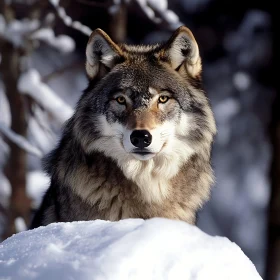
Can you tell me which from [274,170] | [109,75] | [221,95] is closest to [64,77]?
[221,95]

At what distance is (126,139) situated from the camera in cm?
451

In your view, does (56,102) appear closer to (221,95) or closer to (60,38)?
(60,38)

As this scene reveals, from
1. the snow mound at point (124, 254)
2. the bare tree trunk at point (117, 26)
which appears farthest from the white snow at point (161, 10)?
the snow mound at point (124, 254)

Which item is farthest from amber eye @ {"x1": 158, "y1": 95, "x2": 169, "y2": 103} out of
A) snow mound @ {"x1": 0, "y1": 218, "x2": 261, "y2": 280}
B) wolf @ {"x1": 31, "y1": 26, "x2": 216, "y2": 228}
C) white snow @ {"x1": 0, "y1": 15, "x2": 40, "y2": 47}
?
white snow @ {"x1": 0, "y1": 15, "x2": 40, "y2": 47}

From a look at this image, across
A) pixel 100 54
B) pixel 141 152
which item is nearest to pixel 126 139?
pixel 141 152

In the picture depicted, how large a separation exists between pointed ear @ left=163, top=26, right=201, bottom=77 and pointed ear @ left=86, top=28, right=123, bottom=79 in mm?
373

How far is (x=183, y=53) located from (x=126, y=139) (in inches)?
36.6

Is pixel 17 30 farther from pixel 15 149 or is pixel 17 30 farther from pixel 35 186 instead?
pixel 35 186

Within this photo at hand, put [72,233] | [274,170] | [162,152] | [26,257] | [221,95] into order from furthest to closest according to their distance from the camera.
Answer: [221,95] → [274,170] → [162,152] → [72,233] → [26,257]

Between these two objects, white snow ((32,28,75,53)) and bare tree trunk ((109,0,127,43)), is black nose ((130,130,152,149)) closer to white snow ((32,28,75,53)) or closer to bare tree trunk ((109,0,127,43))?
white snow ((32,28,75,53))

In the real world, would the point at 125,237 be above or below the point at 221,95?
above

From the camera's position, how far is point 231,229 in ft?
54.1

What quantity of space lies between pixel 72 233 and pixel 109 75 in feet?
8.74

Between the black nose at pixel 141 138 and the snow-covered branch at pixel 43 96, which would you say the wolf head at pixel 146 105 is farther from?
the snow-covered branch at pixel 43 96
